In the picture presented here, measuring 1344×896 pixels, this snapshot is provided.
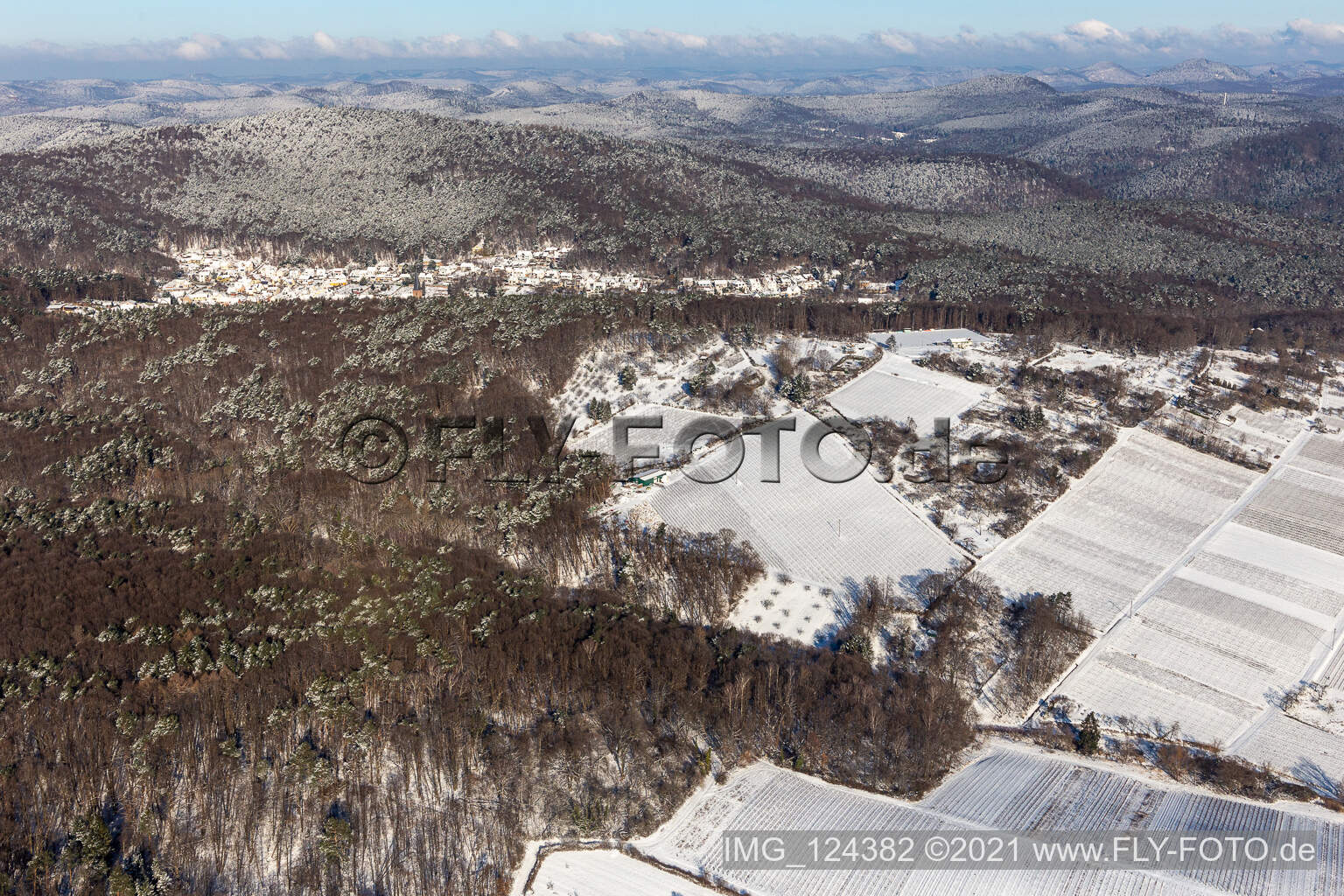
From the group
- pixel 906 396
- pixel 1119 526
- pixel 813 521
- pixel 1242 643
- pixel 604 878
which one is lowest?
pixel 1242 643

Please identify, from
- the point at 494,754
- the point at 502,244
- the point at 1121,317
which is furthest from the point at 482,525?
the point at 502,244

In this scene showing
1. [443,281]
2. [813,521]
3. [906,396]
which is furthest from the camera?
[443,281]

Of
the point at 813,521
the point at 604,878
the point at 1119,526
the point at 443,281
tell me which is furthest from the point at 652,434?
the point at 443,281

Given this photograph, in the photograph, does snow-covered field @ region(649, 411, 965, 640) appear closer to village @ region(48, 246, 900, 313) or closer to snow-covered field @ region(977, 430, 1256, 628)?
snow-covered field @ region(977, 430, 1256, 628)

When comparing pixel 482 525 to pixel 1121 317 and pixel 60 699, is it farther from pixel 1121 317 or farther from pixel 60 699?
pixel 1121 317

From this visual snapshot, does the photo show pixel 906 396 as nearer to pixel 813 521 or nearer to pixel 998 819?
pixel 813 521

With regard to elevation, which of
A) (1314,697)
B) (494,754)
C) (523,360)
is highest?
(523,360)

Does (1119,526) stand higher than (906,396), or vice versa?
(906,396)
